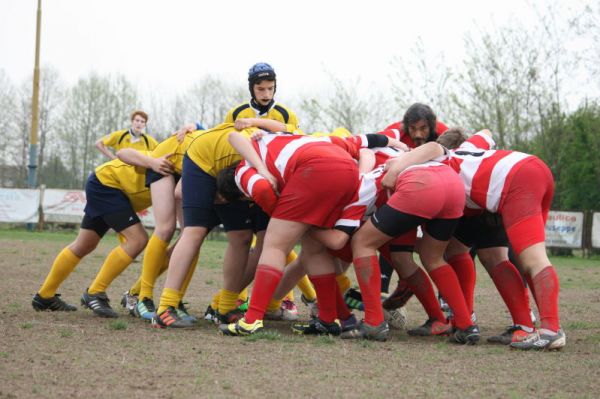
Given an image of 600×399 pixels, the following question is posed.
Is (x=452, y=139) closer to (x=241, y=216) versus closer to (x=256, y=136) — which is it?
A: (x=256, y=136)

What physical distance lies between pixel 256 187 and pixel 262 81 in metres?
1.87

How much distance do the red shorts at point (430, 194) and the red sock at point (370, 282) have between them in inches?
18.4

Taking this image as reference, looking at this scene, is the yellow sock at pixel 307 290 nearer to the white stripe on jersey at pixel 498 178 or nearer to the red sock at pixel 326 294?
the red sock at pixel 326 294

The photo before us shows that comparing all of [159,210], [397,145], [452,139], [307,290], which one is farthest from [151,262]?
[452,139]

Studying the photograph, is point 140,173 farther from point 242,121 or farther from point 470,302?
point 470,302

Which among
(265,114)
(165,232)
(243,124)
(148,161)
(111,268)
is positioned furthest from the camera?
(265,114)

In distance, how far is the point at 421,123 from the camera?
21.6 ft

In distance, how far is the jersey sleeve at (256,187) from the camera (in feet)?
18.3

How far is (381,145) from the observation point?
21.3 feet

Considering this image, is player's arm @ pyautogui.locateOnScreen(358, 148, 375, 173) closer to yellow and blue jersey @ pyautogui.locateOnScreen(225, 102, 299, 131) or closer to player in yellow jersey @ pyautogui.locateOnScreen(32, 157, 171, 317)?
yellow and blue jersey @ pyautogui.locateOnScreen(225, 102, 299, 131)

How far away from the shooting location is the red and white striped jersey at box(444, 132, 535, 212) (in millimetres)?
5758

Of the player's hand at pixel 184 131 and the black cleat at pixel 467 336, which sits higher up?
the player's hand at pixel 184 131

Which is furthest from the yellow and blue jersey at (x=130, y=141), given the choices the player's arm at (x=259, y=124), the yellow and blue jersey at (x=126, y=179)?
the player's arm at (x=259, y=124)

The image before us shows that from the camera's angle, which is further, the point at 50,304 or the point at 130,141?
the point at 130,141
